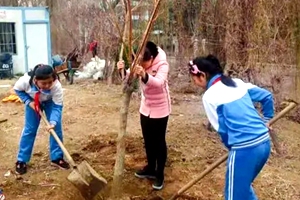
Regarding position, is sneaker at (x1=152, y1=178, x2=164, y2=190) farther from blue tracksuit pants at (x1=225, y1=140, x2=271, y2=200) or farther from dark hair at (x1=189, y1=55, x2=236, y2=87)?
dark hair at (x1=189, y1=55, x2=236, y2=87)

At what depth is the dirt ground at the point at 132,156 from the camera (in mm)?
4246

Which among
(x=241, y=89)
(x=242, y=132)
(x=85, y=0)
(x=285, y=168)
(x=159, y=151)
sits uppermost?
(x=85, y=0)

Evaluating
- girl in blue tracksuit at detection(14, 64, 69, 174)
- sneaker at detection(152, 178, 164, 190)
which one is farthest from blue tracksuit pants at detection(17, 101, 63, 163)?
sneaker at detection(152, 178, 164, 190)

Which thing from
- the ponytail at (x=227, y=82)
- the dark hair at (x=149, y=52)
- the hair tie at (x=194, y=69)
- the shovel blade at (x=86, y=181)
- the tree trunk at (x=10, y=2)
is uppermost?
the tree trunk at (x=10, y=2)

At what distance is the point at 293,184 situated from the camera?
4.39 metres

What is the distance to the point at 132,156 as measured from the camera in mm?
5020

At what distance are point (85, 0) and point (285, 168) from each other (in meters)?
11.3

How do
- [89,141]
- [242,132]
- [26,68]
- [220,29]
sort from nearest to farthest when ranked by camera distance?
[242,132] → [89,141] → [220,29] → [26,68]

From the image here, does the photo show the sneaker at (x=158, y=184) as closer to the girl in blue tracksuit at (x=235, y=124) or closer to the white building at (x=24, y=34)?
the girl in blue tracksuit at (x=235, y=124)

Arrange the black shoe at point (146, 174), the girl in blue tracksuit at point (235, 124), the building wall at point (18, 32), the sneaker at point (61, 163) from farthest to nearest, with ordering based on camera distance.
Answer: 1. the building wall at point (18, 32)
2. the sneaker at point (61, 163)
3. the black shoe at point (146, 174)
4. the girl in blue tracksuit at point (235, 124)

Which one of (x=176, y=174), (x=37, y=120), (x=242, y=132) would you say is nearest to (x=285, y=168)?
(x=176, y=174)

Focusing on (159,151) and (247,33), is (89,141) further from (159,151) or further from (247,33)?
(247,33)

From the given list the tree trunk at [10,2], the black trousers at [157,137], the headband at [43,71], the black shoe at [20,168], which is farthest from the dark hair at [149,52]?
the tree trunk at [10,2]

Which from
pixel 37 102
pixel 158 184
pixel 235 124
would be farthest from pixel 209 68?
pixel 37 102
